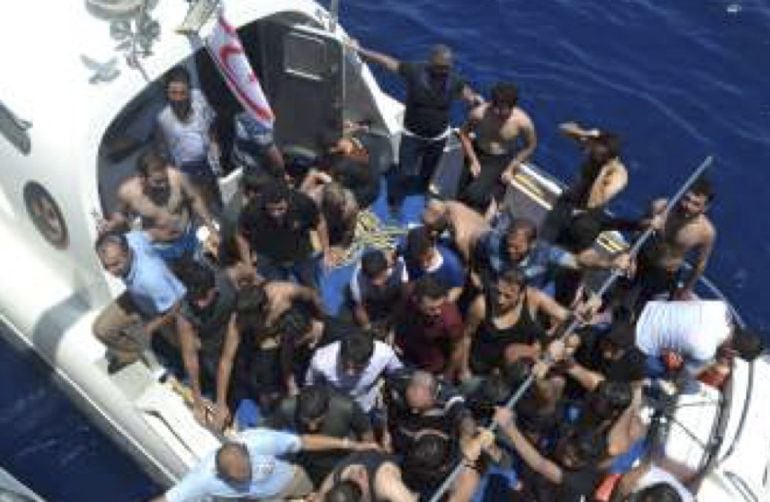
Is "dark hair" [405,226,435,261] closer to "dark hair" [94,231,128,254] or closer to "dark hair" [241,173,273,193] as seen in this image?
"dark hair" [241,173,273,193]

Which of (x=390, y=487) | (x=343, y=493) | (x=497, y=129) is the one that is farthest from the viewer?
(x=497, y=129)

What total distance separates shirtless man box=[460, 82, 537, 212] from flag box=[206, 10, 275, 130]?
1912 mm

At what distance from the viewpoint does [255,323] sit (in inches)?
276

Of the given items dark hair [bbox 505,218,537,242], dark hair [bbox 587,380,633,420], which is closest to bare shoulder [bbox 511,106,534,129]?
dark hair [bbox 505,218,537,242]

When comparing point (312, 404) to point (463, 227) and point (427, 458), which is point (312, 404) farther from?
point (463, 227)

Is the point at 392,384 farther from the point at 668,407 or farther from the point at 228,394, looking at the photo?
the point at 668,407

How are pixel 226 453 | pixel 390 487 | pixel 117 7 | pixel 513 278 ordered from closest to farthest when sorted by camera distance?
pixel 226 453 < pixel 390 487 < pixel 513 278 < pixel 117 7

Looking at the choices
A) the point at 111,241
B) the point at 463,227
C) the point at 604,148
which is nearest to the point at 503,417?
the point at 463,227

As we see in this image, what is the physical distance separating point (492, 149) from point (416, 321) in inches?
85.3

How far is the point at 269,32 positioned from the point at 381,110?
1216 millimetres

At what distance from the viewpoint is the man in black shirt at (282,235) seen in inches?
306

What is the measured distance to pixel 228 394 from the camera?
788cm

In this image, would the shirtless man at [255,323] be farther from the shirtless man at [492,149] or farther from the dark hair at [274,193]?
the shirtless man at [492,149]

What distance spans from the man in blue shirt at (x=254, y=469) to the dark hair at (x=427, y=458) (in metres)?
0.39
